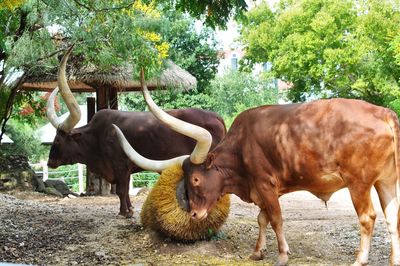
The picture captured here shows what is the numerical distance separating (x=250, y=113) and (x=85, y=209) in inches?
173

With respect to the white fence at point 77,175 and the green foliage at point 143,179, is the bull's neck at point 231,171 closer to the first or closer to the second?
the white fence at point 77,175

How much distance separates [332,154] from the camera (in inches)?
220

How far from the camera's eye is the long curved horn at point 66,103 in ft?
26.5

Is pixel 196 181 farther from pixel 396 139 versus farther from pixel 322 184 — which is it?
pixel 396 139

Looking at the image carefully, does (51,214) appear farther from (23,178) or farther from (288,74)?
(288,74)

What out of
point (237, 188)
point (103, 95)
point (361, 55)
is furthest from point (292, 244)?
point (361, 55)

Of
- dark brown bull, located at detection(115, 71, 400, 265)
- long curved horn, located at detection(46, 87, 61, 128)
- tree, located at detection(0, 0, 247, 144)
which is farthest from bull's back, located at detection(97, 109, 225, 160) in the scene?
dark brown bull, located at detection(115, 71, 400, 265)

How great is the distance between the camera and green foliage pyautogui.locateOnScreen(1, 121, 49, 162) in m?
24.1

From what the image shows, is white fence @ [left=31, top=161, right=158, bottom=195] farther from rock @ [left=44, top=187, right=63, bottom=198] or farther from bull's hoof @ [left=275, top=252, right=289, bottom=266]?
bull's hoof @ [left=275, top=252, right=289, bottom=266]

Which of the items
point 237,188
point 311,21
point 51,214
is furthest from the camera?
point 311,21

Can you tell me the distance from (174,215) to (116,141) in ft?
8.51

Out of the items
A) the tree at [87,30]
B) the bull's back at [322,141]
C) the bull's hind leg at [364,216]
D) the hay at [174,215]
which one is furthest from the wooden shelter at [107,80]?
the bull's hind leg at [364,216]

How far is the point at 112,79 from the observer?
1212cm

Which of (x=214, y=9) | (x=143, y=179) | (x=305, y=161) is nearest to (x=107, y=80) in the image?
(x=214, y=9)
